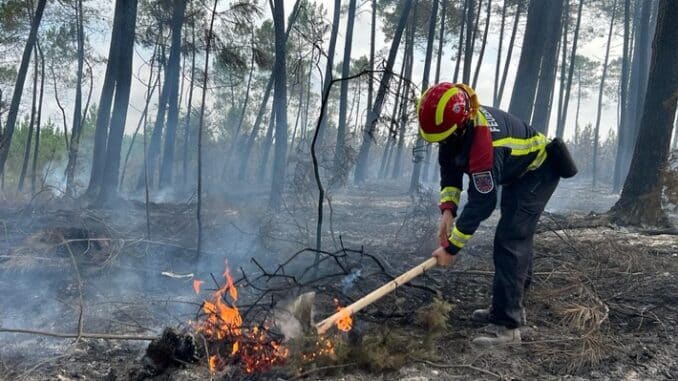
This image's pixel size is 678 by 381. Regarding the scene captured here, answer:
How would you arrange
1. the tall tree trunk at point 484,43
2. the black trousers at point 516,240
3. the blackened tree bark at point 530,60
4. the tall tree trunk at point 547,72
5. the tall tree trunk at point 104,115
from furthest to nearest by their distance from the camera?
the tall tree trunk at point 484,43
the tall tree trunk at point 104,115
the tall tree trunk at point 547,72
the blackened tree bark at point 530,60
the black trousers at point 516,240

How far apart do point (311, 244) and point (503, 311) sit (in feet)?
14.6

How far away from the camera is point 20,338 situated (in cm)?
435

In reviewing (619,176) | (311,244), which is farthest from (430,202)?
(619,176)

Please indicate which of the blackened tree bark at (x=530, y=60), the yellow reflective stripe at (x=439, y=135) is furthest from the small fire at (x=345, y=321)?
the blackened tree bark at (x=530, y=60)

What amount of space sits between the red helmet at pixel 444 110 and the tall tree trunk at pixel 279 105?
7.82 m

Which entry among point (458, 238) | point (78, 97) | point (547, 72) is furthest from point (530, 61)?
point (78, 97)

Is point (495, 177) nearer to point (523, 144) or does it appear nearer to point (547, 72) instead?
point (523, 144)

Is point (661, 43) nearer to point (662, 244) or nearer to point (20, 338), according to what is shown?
point (662, 244)

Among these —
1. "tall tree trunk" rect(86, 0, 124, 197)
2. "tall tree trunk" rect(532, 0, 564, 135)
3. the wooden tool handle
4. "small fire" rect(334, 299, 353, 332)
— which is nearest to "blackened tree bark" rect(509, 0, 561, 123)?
"tall tree trunk" rect(532, 0, 564, 135)

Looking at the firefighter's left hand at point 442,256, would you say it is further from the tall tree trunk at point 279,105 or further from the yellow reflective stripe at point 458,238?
the tall tree trunk at point 279,105

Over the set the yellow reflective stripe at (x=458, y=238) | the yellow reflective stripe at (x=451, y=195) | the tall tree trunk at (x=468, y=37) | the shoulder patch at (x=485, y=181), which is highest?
the tall tree trunk at (x=468, y=37)

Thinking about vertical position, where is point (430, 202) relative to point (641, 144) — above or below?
below

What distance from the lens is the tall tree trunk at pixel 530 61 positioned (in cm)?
1092

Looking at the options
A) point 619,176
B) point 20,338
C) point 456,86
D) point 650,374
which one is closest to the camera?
point 650,374
